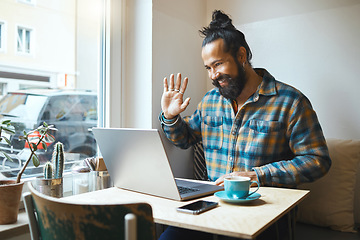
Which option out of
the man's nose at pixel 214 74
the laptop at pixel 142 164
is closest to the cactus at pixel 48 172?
the laptop at pixel 142 164

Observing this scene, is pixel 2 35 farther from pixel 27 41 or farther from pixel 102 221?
pixel 102 221

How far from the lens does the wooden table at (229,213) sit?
831 mm

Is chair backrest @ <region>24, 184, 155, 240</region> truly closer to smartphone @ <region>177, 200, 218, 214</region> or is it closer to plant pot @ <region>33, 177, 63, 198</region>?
smartphone @ <region>177, 200, 218, 214</region>

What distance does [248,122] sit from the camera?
167 cm

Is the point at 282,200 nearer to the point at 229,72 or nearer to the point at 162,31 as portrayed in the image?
the point at 229,72

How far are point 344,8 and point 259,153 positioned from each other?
1004 mm

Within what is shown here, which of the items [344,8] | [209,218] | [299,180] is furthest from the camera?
[344,8]

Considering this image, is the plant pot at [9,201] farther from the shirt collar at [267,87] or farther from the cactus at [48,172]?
the shirt collar at [267,87]

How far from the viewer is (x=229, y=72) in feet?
5.69

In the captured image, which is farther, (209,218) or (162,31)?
(162,31)

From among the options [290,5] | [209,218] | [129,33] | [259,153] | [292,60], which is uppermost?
[290,5]

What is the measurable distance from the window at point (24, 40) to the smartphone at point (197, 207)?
1066 millimetres

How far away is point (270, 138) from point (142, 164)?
2.44 feet

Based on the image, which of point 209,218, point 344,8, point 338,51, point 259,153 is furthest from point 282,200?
point 344,8
